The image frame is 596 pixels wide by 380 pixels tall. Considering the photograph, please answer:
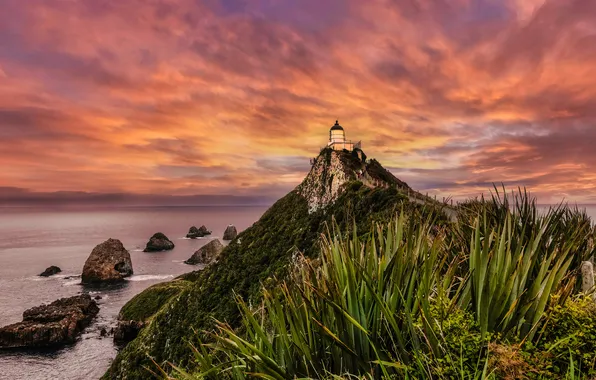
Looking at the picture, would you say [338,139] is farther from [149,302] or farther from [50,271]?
[50,271]

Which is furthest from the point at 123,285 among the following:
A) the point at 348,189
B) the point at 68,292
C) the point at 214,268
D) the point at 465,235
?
the point at 465,235

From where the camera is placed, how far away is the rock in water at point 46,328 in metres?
44.9

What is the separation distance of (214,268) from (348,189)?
47.4 feet

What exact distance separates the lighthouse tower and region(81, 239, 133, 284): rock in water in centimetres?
5984

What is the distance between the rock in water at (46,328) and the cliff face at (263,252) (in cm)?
2137

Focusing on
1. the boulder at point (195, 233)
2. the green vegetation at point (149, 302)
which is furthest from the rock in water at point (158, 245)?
the green vegetation at point (149, 302)

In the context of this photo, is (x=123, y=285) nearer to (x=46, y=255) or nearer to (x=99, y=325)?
(x=99, y=325)

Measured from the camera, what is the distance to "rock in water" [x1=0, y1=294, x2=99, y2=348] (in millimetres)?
44875

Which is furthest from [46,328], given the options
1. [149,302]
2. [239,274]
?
[239,274]

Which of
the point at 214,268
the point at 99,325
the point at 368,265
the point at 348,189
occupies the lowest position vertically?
the point at 99,325

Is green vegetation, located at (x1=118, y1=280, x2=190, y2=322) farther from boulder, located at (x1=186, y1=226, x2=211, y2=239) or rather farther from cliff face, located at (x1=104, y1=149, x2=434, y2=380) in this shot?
boulder, located at (x1=186, y1=226, x2=211, y2=239)

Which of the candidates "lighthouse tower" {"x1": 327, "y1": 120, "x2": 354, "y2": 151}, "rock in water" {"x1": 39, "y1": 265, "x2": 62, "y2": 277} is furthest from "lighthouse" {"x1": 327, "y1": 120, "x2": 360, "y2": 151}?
"rock in water" {"x1": 39, "y1": 265, "x2": 62, "y2": 277}

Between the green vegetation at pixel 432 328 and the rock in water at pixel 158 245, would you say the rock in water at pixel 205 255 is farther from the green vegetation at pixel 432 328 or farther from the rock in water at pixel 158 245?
the green vegetation at pixel 432 328

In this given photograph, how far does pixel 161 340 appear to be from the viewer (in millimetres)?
27266
